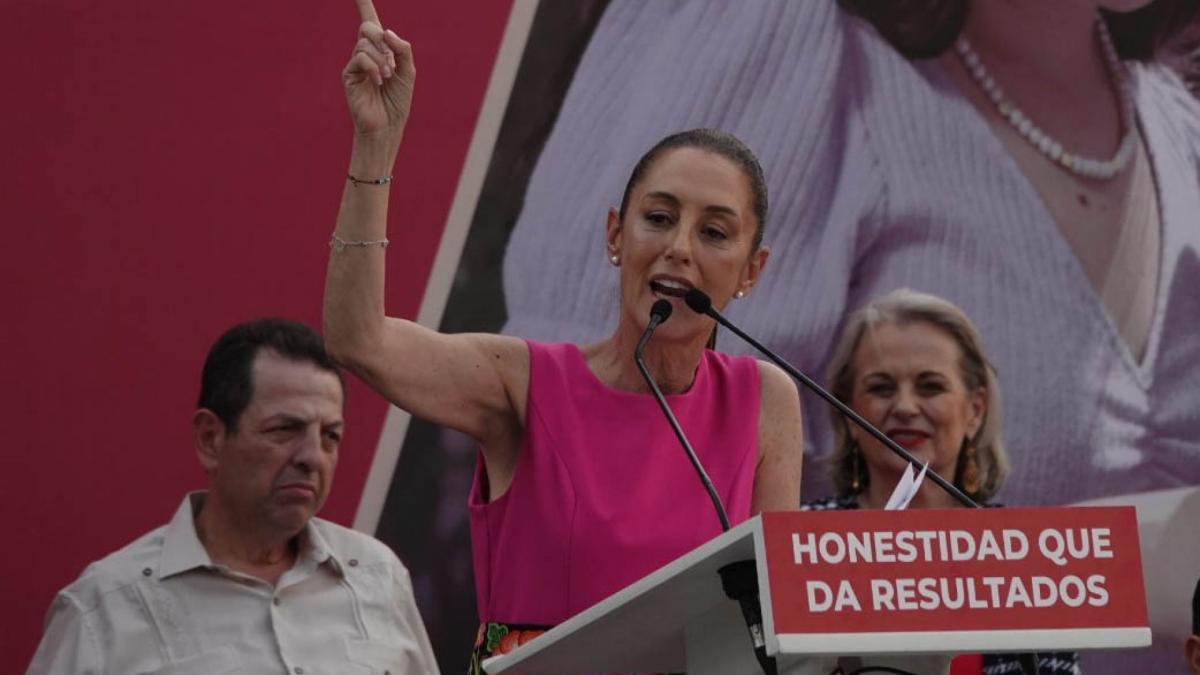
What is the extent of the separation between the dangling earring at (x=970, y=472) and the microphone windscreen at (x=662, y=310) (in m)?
1.52

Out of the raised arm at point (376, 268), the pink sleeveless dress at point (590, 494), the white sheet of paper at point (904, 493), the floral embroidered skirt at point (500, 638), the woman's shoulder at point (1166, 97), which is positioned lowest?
the floral embroidered skirt at point (500, 638)

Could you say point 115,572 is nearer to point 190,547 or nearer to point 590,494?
point 190,547

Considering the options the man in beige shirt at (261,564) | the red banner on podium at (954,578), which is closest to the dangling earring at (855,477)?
the man in beige shirt at (261,564)

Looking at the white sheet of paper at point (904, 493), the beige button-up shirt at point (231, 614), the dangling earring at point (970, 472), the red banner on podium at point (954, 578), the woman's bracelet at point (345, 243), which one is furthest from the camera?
the dangling earring at point (970, 472)

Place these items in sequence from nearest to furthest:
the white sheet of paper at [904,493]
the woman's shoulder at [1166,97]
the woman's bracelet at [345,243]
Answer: the white sheet of paper at [904,493] < the woman's bracelet at [345,243] < the woman's shoulder at [1166,97]

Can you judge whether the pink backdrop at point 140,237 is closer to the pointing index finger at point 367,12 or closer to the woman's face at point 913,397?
the woman's face at point 913,397

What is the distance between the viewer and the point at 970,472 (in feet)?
12.0

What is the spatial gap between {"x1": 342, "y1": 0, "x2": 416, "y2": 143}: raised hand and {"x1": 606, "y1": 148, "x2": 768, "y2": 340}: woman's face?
38 cm

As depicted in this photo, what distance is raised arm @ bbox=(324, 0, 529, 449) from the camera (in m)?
2.17

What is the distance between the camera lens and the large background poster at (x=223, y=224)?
3.39 metres

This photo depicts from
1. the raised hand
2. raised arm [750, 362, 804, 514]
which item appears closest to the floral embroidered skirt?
raised arm [750, 362, 804, 514]

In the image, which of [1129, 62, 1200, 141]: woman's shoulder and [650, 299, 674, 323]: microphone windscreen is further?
[1129, 62, 1200, 141]: woman's shoulder

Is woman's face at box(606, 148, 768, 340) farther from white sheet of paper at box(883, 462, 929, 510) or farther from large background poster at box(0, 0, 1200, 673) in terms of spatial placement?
large background poster at box(0, 0, 1200, 673)

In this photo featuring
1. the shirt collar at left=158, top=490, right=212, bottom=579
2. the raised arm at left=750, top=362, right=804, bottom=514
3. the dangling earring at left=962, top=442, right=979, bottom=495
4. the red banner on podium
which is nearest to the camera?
the red banner on podium
